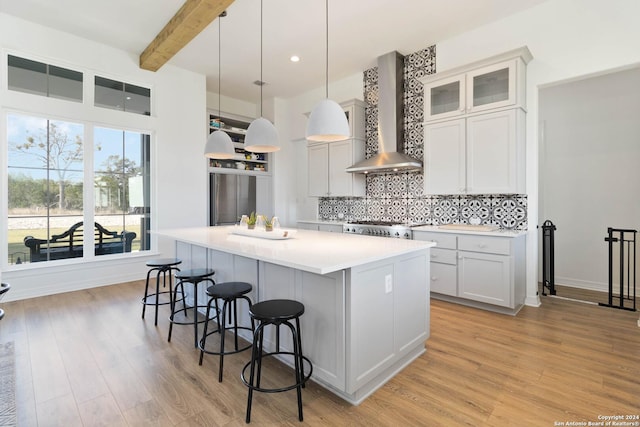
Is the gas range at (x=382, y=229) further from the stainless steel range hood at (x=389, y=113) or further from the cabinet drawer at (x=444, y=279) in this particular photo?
the stainless steel range hood at (x=389, y=113)

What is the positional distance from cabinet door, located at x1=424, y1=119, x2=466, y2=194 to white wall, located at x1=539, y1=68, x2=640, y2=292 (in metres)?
1.59

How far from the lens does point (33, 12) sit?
3.65 metres

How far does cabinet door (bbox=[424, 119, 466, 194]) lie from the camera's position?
3.82 meters

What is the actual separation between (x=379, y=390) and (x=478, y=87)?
337 cm

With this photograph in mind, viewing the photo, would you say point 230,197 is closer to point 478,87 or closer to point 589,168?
point 478,87

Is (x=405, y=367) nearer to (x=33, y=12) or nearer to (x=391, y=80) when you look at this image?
(x=391, y=80)

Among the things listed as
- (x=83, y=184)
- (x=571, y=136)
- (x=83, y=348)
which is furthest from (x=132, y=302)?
(x=571, y=136)

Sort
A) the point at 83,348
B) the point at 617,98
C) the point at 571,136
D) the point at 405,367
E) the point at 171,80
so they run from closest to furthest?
the point at 405,367
the point at 83,348
the point at 617,98
the point at 571,136
the point at 171,80

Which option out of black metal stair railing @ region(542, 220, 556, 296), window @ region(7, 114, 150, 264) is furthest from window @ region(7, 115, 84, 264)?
black metal stair railing @ region(542, 220, 556, 296)

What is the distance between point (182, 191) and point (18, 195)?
1909 mm

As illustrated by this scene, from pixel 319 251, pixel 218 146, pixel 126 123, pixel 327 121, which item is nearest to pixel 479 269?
pixel 319 251

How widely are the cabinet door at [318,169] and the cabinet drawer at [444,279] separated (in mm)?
2340

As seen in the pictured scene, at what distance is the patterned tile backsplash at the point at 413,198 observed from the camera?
3857 millimetres

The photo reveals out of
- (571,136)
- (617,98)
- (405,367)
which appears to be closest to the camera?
Result: (405,367)
